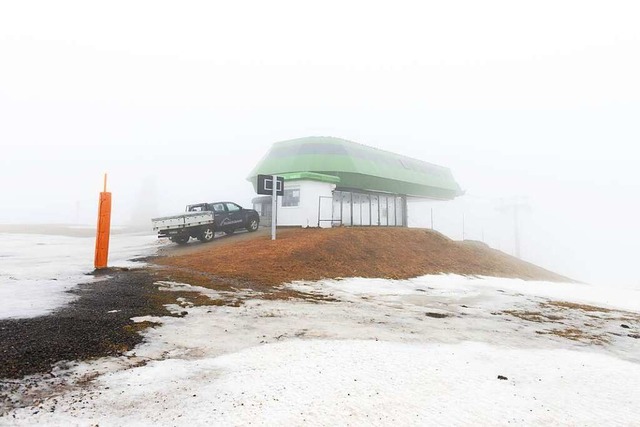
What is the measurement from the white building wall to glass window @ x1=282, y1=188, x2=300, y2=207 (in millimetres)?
154

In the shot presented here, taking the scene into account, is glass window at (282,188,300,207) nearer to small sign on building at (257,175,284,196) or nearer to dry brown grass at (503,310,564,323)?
small sign on building at (257,175,284,196)

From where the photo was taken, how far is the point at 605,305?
37.5 ft

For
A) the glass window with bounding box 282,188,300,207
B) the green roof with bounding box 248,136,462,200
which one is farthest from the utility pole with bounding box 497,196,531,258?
the glass window with bounding box 282,188,300,207

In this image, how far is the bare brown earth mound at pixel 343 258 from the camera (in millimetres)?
12867

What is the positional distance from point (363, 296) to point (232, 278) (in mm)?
4461

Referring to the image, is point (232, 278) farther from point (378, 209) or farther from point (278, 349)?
point (378, 209)

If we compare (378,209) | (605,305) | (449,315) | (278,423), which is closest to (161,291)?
(278,423)

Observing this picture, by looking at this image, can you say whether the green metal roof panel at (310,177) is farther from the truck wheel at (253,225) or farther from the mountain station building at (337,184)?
the truck wheel at (253,225)

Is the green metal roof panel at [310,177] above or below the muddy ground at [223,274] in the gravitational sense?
above

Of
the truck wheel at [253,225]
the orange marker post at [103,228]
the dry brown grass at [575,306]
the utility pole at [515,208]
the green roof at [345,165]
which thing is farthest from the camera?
the utility pole at [515,208]

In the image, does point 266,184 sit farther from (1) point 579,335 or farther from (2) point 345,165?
(1) point 579,335

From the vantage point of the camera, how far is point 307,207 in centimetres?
2344

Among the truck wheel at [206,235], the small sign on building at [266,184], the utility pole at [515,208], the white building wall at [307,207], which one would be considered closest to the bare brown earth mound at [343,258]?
the truck wheel at [206,235]

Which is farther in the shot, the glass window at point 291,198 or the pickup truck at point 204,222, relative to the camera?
the glass window at point 291,198
